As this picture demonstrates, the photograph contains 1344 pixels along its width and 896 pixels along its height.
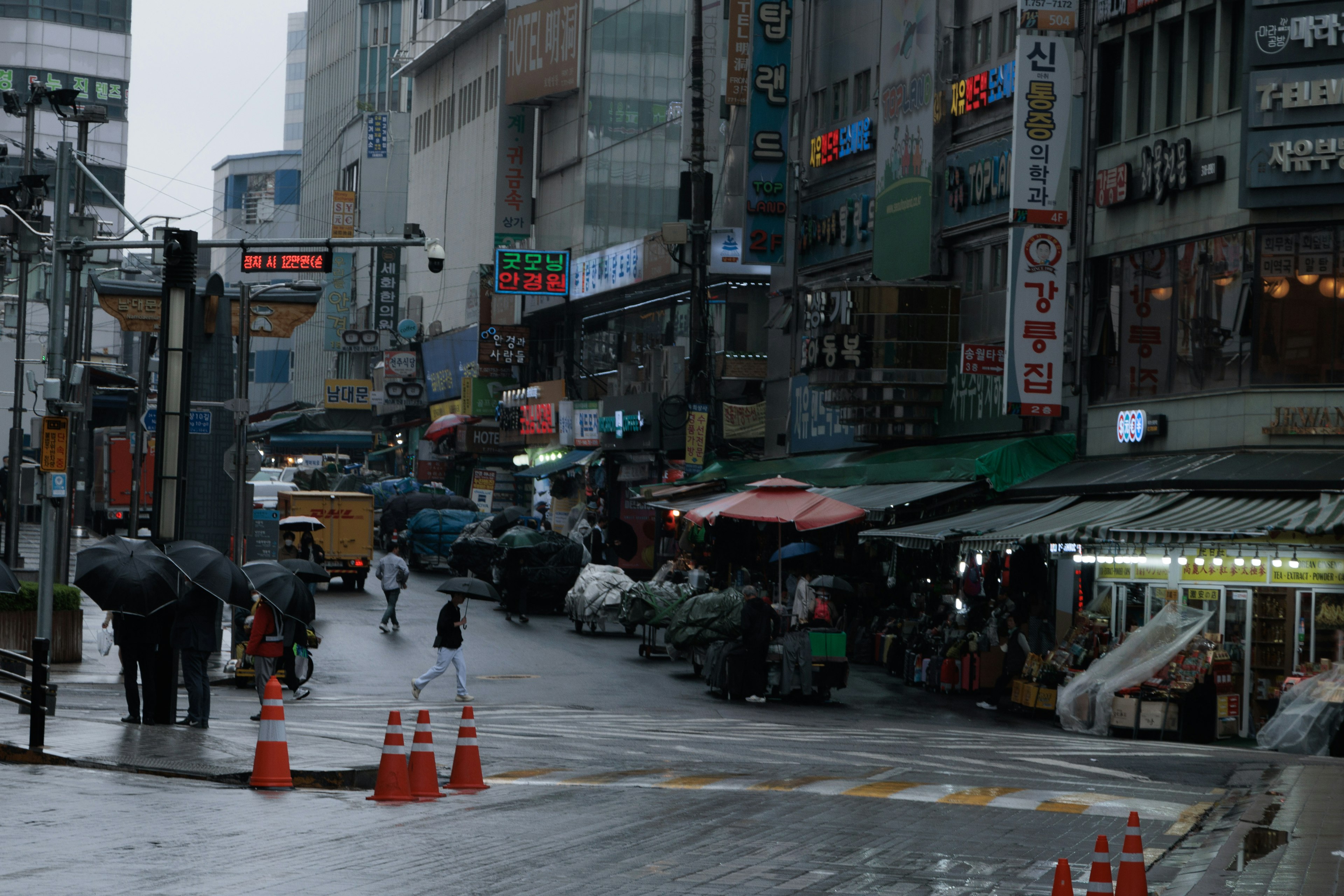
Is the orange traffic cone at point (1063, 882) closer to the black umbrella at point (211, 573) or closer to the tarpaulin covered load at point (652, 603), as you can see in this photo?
the black umbrella at point (211, 573)

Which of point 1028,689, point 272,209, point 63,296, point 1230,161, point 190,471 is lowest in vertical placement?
point 1028,689

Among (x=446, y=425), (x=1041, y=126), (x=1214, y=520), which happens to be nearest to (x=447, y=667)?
(x=1214, y=520)

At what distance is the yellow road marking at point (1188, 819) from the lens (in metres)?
13.2

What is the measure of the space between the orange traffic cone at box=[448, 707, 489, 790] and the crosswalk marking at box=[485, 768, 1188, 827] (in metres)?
0.69

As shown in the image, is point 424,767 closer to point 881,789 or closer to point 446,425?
point 881,789

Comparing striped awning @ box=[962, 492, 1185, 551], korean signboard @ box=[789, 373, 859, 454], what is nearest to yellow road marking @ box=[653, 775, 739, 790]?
striped awning @ box=[962, 492, 1185, 551]

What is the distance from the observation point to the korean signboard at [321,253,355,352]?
103438mm

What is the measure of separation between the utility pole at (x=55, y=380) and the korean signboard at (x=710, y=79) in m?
26.7

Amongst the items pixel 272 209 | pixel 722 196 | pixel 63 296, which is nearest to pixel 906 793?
pixel 63 296

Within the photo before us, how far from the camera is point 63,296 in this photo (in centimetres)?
2750

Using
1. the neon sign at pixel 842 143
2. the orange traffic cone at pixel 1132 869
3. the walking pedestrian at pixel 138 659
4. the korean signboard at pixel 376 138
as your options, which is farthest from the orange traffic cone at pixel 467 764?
the korean signboard at pixel 376 138

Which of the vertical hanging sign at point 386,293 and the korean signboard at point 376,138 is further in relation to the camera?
the korean signboard at point 376,138

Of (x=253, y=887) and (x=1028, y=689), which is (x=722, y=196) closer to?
(x=1028, y=689)

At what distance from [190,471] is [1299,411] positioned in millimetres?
18684
